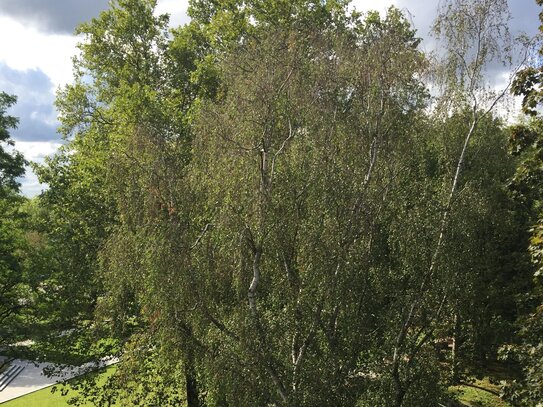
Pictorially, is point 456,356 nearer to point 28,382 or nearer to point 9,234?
point 9,234

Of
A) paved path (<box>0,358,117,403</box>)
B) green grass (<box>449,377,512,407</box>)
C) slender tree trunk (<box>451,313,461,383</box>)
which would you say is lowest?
paved path (<box>0,358,117,403</box>)

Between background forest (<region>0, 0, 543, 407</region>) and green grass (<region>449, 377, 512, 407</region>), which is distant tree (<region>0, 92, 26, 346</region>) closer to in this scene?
background forest (<region>0, 0, 543, 407</region>)

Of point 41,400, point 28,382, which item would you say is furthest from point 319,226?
point 28,382

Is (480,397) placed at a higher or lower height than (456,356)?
lower

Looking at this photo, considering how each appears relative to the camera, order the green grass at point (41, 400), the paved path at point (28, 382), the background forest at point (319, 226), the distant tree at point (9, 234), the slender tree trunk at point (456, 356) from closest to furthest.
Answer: the background forest at point (319, 226)
the slender tree trunk at point (456, 356)
the distant tree at point (9, 234)
the green grass at point (41, 400)
the paved path at point (28, 382)

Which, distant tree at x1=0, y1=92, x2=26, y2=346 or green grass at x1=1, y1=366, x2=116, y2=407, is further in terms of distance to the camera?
green grass at x1=1, y1=366, x2=116, y2=407

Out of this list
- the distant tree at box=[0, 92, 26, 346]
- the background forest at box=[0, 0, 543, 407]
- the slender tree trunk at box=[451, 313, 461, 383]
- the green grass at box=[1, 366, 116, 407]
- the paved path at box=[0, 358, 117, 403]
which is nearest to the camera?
the background forest at box=[0, 0, 543, 407]

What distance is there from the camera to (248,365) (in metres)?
8.12

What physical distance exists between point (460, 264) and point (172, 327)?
593cm

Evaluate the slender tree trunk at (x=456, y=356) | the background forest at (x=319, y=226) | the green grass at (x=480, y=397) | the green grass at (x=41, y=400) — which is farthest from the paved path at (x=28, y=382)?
the green grass at (x=480, y=397)

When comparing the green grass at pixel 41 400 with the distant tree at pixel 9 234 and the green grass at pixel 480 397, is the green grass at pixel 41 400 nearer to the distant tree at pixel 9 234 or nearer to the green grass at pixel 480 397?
the distant tree at pixel 9 234

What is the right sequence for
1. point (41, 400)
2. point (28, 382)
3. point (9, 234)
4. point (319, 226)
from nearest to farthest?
point (319, 226)
point (9, 234)
point (41, 400)
point (28, 382)

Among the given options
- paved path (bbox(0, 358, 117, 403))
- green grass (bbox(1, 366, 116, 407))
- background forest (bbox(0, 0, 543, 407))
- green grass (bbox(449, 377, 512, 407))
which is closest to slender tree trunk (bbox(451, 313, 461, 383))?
green grass (bbox(449, 377, 512, 407))

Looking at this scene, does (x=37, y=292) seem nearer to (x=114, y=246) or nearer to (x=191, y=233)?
(x=114, y=246)
